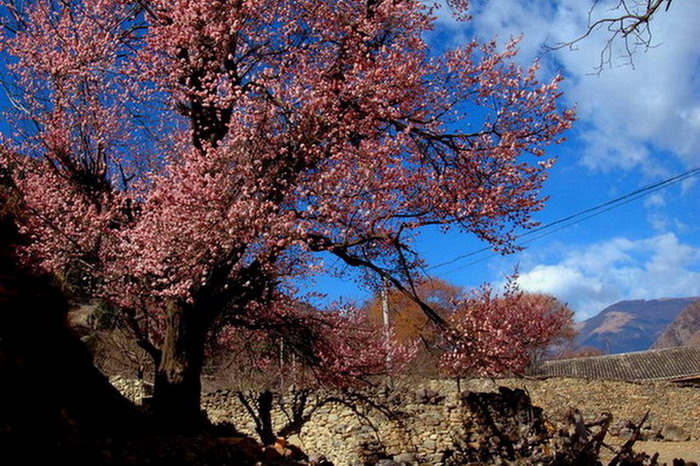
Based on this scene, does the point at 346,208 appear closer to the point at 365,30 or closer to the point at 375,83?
the point at 375,83

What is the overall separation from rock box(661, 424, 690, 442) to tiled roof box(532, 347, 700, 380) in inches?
373

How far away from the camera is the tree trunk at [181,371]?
24.7 ft

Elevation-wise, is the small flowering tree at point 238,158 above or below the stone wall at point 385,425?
above

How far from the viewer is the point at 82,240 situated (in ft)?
26.9

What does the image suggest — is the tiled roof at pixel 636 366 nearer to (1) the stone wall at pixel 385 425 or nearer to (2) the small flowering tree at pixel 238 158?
(1) the stone wall at pixel 385 425

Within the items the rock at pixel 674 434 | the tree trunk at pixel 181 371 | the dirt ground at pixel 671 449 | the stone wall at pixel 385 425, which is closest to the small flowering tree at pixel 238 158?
the tree trunk at pixel 181 371

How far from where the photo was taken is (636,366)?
123ft

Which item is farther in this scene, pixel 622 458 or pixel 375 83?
pixel 375 83

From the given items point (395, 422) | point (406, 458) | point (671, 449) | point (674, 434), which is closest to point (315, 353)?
point (406, 458)

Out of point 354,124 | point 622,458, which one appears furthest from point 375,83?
point 622,458

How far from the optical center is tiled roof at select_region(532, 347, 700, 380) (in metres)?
35.1

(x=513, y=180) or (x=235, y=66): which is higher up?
(x=235, y=66)

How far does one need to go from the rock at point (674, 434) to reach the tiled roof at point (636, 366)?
947 centimetres

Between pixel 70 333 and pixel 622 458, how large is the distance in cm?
701
